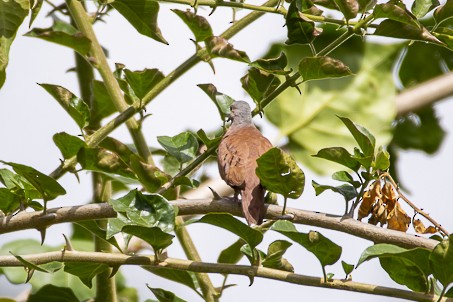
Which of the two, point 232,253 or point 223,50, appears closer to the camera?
point 223,50

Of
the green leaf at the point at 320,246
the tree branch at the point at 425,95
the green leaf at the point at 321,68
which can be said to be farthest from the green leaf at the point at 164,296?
the tree branch at the point at 425,95

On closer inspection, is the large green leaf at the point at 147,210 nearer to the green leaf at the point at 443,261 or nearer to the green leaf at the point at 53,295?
the green leaf at the point at 443,261

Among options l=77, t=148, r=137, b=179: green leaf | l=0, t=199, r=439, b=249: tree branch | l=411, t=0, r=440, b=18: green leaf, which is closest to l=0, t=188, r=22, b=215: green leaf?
l=0, t=199, r=439, b=249: tree branch

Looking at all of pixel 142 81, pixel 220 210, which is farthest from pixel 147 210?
pixel 142 81

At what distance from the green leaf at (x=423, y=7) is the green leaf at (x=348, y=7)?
20cm

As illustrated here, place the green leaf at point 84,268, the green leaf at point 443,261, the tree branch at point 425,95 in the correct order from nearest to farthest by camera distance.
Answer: the green leaf at point 443,261 < the green leaf at point 84,268 < the tree branch at point 425,95

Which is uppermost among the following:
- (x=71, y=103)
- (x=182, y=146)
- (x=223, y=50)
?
(x=223, y=50)

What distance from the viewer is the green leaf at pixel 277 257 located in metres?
1.76

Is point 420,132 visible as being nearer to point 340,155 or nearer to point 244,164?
point 244,164

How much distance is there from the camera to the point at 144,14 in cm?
199

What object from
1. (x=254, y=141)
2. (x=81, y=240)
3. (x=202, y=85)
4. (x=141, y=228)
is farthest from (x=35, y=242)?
(x=141, y=228)

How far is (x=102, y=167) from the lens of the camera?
188 cm

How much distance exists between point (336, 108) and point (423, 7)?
108 centimetres

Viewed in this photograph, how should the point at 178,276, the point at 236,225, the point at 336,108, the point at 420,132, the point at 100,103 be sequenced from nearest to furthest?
1. the point at 236,225
2. the point at 178,276
3. the point at 100,103
4. the point at 336,108
5. the point at 420,132
